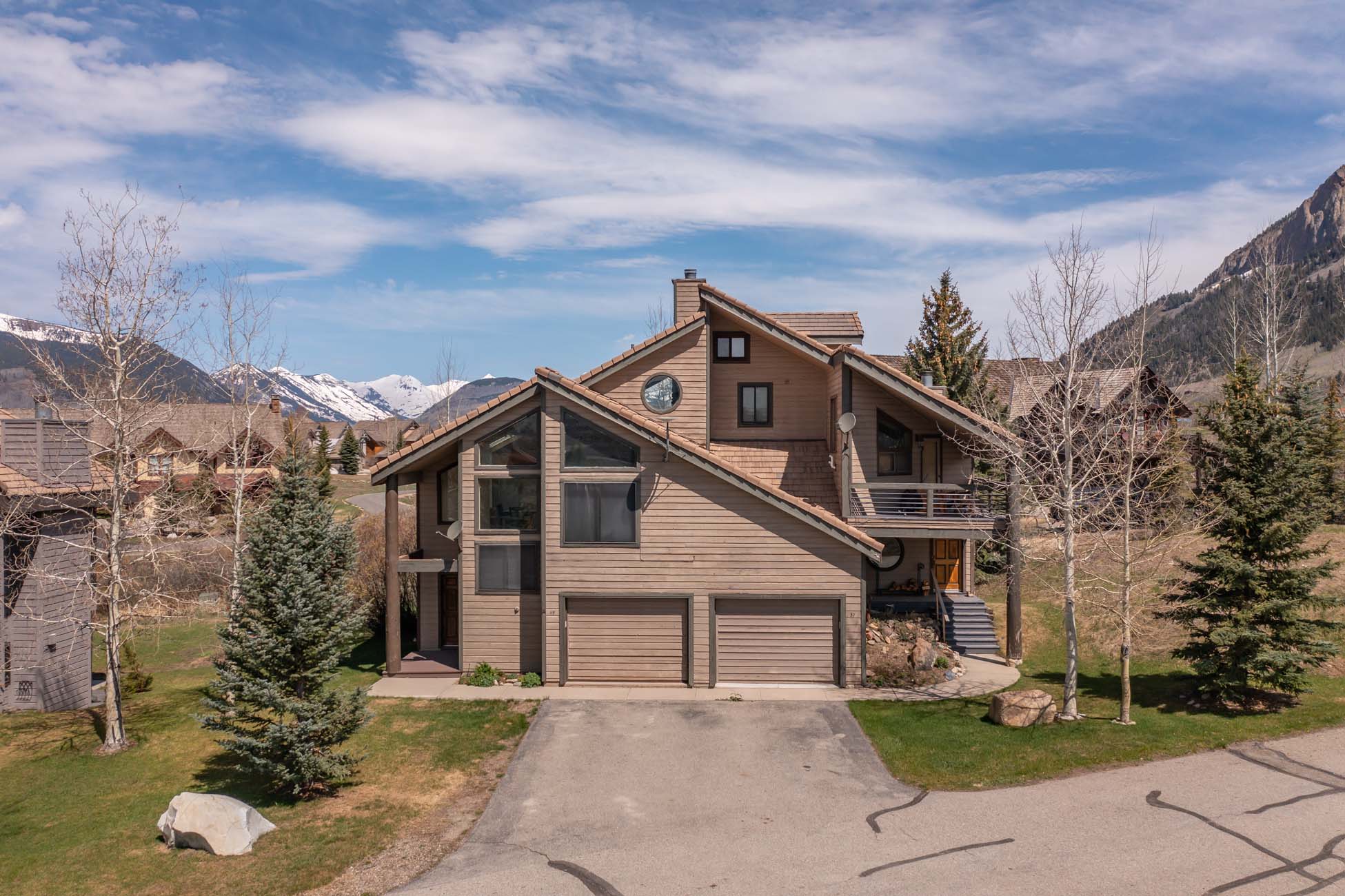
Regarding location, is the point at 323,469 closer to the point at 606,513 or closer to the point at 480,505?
the point at 480,505

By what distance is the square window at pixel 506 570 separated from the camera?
802 inches

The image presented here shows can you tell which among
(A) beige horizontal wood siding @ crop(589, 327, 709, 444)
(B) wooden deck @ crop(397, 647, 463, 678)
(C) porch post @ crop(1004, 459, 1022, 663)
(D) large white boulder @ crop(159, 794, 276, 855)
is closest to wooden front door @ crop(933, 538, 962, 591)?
(C) porch post @ crop(1004, 459, 1022, 663)

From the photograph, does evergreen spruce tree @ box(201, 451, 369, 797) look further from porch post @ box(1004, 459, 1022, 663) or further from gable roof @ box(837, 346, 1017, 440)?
porch post @ box(1004, 459, 1022, 663)

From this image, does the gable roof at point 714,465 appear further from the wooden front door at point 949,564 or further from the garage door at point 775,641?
the wooden front door at point 949,564

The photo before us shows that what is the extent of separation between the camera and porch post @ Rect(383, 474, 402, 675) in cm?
2058

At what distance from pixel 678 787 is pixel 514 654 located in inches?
303

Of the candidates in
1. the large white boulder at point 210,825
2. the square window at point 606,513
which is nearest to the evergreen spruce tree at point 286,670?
the large white boulder at point 210,825

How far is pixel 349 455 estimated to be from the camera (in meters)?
80.4

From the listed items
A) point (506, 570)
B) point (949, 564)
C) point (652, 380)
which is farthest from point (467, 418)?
point (949, 564)

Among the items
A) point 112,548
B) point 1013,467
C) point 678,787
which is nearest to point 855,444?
point 1013,467

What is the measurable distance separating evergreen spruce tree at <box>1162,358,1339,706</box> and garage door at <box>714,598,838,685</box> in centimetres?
734

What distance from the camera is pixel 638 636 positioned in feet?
65.4

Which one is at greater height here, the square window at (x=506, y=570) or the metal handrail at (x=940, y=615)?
the square window at (x=506, y=570)

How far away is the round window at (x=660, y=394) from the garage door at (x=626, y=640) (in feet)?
19.9
